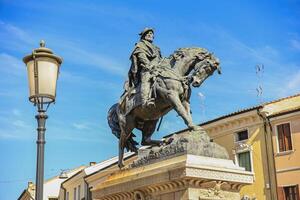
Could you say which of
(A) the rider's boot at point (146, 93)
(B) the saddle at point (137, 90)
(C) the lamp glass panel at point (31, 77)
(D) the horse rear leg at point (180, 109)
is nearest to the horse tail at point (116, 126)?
(B) the saddle at point (137, 90)

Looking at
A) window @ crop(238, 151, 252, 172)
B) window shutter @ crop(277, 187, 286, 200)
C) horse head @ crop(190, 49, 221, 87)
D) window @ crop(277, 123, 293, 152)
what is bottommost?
horse head @ crop(190, 49, 221, 87)

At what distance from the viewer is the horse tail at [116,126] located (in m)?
9.97

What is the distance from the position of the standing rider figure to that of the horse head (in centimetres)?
74

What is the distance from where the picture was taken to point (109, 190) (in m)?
9.33

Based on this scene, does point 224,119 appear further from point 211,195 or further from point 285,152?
point 211,195

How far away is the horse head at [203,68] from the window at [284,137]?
26.4 metres

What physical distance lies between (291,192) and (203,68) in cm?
2631

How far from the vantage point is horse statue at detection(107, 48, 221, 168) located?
8711 mm

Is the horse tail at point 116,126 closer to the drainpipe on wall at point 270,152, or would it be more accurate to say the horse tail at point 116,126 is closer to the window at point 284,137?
the window at point 284,137

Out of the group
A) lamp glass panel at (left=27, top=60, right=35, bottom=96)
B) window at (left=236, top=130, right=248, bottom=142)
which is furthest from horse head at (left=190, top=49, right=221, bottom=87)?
window at (left=236, top=130, right=248, bottom=142)

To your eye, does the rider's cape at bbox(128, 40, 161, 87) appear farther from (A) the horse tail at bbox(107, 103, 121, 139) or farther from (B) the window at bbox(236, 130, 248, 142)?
(B) the window at bbox(236, 130, 248, 142)

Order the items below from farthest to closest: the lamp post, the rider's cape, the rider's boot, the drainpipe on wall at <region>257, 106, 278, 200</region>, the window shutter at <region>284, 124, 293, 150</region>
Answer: the drainpipe on wall at <region>257, 106, 278, 200</region> < the window shutter at <region>284, 124, 293, 150</region> < the rider's cape < the rider's boot < the lamp post

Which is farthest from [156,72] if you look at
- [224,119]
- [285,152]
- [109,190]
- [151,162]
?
[224,119]

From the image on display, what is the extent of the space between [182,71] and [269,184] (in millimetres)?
27127
